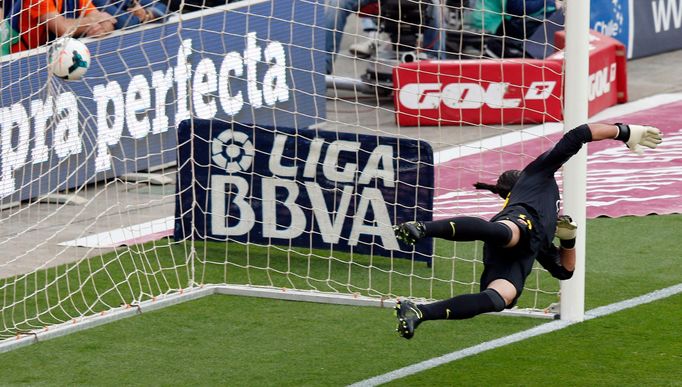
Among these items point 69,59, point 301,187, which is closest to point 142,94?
point 301,187

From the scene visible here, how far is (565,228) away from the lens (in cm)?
743

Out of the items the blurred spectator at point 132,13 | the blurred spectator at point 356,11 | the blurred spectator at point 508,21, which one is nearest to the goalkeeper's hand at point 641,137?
the blurred spectator at point 132,13

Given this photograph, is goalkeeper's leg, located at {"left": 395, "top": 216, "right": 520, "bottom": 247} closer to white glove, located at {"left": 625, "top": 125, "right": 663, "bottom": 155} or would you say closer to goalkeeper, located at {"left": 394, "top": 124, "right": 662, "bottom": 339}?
goalkeeper, located at {"left": 394, "top": 124, "right": 662, "bottom": 339}

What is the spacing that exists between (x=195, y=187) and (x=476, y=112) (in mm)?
5168

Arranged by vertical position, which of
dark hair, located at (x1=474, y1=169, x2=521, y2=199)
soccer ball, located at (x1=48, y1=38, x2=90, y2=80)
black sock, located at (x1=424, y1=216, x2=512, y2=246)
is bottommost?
black sock, located at (x1=424, y1=216, x2=512, y2=246)

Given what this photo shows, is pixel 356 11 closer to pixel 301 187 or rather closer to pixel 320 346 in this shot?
pixel 301 187

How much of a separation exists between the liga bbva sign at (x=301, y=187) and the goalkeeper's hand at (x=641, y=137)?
7.18ft

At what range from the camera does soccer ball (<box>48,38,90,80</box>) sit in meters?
8.82

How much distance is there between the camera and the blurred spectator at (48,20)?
9.60 m

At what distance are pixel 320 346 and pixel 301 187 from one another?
196cm

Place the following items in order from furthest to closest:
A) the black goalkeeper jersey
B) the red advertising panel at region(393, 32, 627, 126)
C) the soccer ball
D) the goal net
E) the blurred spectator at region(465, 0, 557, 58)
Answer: the blurred spectator at region(465, 0, 557, 58) < the red advertising panel at region(393, 32, 627, 126) < the goal net < the soccer ball < the black goalkeeper jersey

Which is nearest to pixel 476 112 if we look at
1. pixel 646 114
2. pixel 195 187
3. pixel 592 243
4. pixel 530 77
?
pixel 530 77

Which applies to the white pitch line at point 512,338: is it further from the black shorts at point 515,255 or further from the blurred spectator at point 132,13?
the blurred spectator at point 132,13

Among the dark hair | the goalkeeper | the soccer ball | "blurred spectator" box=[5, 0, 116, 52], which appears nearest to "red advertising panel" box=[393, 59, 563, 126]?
"blurred spectator" box=[5, 0, 116, 52]
